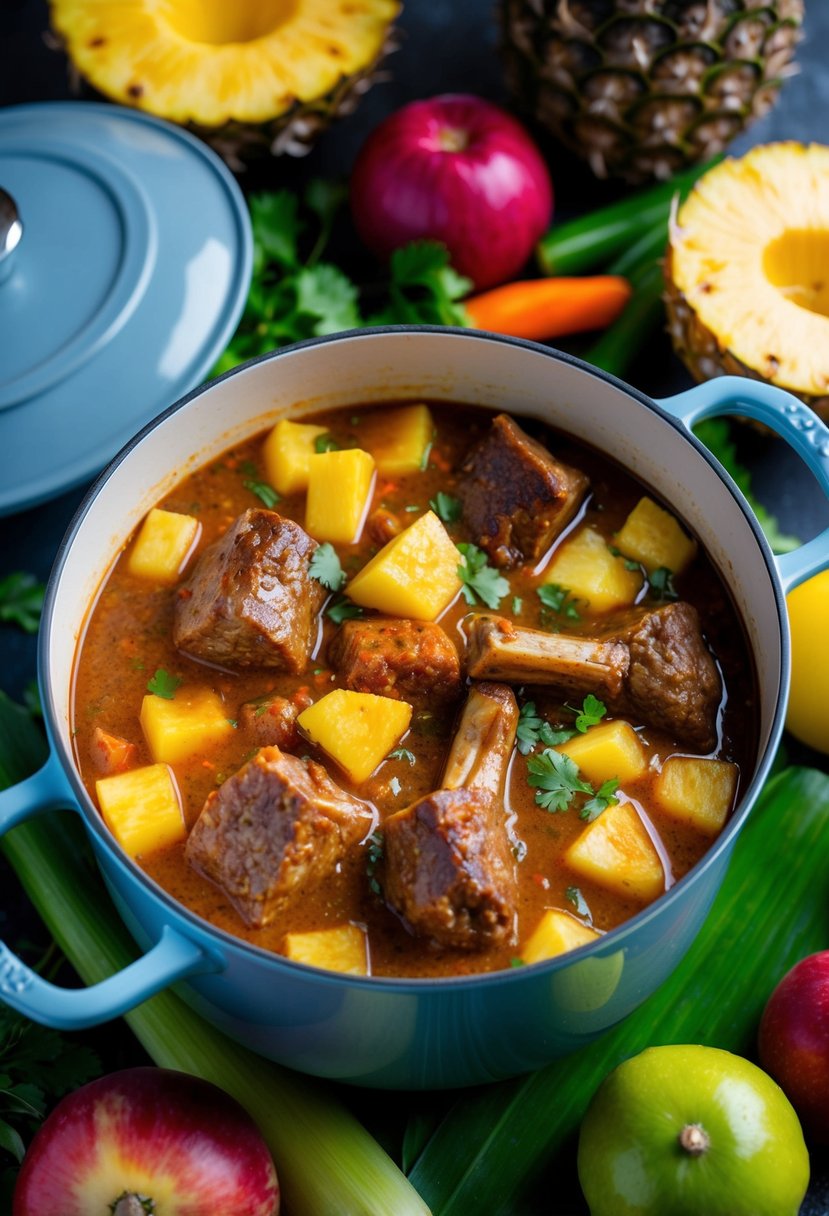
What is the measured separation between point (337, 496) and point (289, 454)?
0.20 meters

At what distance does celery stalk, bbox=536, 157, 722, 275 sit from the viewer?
14.3 ft

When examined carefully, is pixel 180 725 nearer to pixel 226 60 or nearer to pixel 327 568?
pixel 327 568

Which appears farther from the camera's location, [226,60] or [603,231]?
[603,231]

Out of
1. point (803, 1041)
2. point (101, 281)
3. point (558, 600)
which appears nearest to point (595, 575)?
point (558, 600)

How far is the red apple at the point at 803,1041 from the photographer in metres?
3.16

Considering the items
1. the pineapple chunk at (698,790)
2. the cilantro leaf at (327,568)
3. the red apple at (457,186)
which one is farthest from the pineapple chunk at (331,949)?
the red apple at (457,186)

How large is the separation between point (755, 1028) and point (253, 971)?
1462 millimetres

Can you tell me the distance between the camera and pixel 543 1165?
3232mm

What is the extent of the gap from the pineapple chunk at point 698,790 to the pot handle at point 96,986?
110cm

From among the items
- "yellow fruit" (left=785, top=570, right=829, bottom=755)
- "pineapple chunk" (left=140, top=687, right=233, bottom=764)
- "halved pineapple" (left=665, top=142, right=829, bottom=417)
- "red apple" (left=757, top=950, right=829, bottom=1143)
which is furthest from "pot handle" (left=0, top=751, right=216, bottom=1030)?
"halved pineapple" (left=665, top=142, right=829, bottom=417)

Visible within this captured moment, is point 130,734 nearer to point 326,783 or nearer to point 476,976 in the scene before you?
point 326,783

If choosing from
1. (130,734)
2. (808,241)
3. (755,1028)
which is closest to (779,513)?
(808,241)

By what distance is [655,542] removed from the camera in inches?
134

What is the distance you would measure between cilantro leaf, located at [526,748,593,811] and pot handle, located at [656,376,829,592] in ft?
2.05
